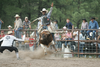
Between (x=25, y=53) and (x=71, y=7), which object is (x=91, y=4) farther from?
(x=25, y=53)

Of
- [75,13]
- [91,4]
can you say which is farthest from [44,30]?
[91,4]

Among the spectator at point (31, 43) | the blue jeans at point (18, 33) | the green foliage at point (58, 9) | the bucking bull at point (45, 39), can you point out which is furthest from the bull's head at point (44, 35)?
the green foliage at point (58, 9)

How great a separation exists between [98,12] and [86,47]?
17211 mm

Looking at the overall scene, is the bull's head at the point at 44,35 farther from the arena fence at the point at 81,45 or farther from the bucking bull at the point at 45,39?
the arena fence at the point at 81,45

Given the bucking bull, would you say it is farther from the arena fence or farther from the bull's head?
the arena fence

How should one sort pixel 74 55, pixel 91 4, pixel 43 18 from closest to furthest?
1. pixel 43 18
2. pixel 74 55
3. pixel 91 4

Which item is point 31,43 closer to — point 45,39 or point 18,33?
point 18,33

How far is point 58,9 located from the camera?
1101 inches

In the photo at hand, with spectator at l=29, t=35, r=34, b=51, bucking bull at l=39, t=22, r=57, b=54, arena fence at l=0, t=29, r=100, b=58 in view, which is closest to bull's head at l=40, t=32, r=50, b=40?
bucking bull at l=39, t=22, r=57, b=54

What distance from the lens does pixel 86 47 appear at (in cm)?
1214

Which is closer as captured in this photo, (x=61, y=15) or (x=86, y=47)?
(x=86, y=47)

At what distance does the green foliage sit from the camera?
2658 cm

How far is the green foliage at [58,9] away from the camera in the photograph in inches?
1046

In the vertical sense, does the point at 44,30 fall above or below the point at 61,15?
below
